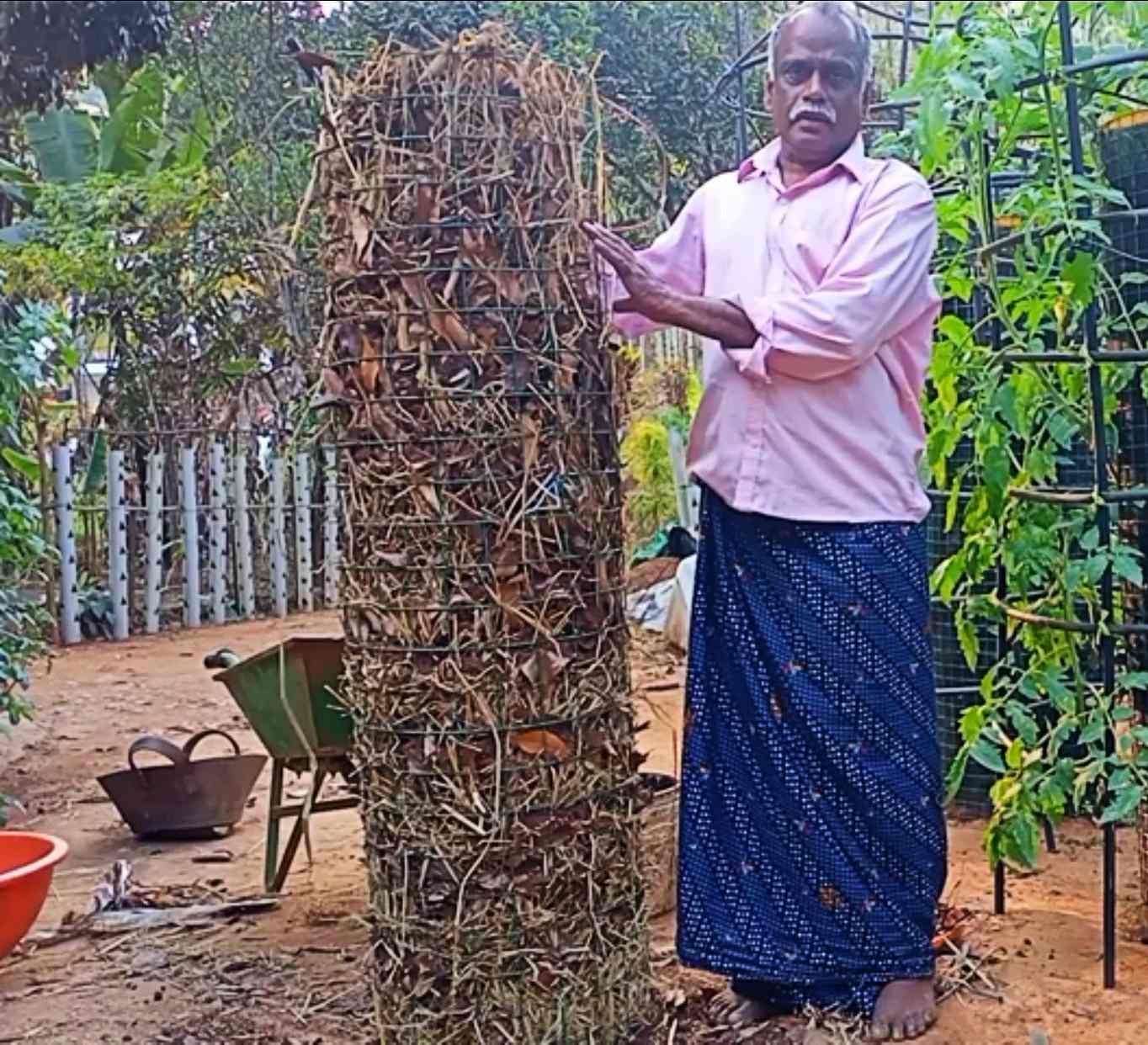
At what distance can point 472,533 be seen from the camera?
8.35 ft

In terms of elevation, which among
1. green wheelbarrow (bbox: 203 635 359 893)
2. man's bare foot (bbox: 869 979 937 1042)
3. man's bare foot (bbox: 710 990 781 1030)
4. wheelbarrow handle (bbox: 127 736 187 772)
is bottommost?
man's bare foot (bbox: 710 990 781 1030)

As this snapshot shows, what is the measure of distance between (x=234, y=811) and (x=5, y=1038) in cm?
196

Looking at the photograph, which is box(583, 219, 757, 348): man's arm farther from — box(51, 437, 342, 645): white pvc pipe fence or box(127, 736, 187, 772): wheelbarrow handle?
box(51, 437, 342, 645): white pvc pipe fence

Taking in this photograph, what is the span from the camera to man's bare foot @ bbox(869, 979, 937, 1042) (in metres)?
2.76

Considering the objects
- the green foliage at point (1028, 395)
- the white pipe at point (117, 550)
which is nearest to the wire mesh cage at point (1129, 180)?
the green foliage at point (1028, 395)

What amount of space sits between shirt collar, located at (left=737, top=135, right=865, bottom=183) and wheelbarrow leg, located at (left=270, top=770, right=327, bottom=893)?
1884 millimetres

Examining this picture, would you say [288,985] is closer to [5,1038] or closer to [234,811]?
[5,1038]

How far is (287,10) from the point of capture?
9.98 meters

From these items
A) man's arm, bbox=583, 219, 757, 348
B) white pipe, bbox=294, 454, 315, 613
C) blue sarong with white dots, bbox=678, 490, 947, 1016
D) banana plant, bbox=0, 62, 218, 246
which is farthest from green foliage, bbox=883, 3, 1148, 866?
banana plant, bbox=0, 62, 218, 246

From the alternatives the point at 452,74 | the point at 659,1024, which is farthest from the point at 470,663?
the point at 452,74

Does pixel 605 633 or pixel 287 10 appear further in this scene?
pixel 287 10

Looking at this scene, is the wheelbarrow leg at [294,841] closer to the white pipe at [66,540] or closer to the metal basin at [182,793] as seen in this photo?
the metal basin at [182,793]

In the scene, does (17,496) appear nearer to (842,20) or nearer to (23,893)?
(23,893)

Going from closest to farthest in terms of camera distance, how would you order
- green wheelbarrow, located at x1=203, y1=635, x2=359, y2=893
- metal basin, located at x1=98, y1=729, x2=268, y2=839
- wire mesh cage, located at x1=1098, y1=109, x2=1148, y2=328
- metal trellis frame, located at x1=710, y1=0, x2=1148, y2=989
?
metal trellis frame, located at x1=710, y1=0, x2=1148, y2=989
wire mesh cage, located at x1=1098, y1=109, x2=1148, y2=328
green wheelbarrow, located at x1=203, y1=635, x2=359, y2=893
metal basin, located at x1=98, y1=729, x2=268, y2=839
